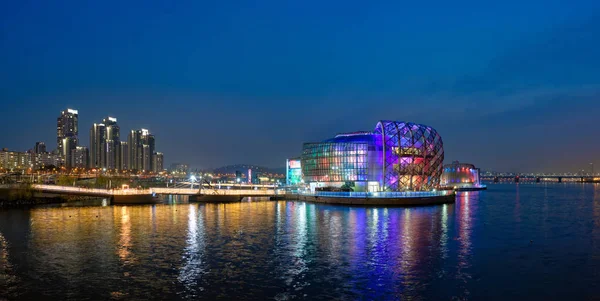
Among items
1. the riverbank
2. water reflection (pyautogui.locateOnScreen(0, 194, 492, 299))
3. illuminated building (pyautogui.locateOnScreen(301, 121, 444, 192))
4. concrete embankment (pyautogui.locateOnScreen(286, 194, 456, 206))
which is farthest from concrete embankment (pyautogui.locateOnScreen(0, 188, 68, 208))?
illuminated building (pyautogui.locateOnScreen(301, 121, 444, 192))

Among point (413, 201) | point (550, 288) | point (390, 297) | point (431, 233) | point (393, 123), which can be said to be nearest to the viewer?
point (390, 297)

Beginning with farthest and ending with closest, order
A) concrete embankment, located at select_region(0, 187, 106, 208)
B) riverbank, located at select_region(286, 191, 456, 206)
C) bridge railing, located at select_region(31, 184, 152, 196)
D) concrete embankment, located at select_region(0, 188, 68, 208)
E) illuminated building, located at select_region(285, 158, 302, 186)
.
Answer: illuminated building, located at select_region(285, 158, 302, 186) < bridge railing, located at select_region(31, 184, 152, 196) < riverbank, located at select_region(286, 191, 456, 206) < concrete embankment, located at select_region(0, 187, 106, 208) < concrete embankment, located at select_region(0, 188, 68, 208)

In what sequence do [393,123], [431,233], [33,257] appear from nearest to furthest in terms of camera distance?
[33,257]
[431,233]
[393,123]

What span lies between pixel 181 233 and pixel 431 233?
2395 cm

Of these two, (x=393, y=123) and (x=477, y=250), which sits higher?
(x=393, y=123)

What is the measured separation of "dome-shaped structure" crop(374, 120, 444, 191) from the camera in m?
109

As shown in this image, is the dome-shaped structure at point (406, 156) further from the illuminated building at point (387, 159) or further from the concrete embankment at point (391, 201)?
the concrete embankment at point (391, 201)

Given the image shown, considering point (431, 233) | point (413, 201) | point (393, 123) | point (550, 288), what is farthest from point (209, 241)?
point (393, 123)

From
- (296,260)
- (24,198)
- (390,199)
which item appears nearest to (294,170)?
(390,199)

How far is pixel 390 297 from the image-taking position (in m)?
22.5

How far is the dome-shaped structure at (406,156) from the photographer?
358 ft

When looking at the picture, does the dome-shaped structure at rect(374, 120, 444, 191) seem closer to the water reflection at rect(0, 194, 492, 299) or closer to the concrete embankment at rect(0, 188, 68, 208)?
the water reflection at rect(0, 194, 492, 299)

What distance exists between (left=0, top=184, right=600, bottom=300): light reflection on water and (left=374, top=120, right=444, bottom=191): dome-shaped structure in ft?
178

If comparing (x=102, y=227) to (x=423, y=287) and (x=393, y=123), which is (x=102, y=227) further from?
(x=393, y=123)
